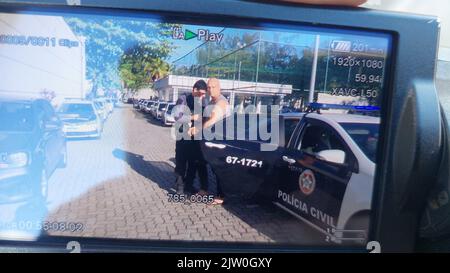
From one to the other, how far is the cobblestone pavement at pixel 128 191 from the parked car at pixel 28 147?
0.20 feet

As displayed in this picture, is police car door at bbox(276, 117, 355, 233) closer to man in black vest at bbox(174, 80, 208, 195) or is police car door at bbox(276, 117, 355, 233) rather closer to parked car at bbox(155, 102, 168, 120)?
man in black vest at bbox(174, 80, 208, 195)

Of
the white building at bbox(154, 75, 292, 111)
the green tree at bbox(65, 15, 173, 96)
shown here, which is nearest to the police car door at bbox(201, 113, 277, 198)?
the white building at bbox(154, 75, 292, 111)

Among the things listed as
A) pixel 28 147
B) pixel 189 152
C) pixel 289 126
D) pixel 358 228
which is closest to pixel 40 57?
pixel 28 147

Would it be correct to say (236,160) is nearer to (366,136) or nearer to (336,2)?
(366,136)

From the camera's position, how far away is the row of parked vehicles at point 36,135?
1374mm

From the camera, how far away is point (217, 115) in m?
1.48

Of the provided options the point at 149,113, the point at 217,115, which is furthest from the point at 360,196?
the point at 149,113

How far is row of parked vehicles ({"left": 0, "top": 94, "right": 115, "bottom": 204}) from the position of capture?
4.51 ft

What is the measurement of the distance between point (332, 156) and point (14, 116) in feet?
4.98

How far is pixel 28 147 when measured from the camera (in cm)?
141

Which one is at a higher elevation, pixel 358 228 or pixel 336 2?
pixel 336 2

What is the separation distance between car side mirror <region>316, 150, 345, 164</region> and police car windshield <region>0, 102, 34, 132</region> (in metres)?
1.39

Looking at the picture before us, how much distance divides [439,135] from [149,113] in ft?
4.28

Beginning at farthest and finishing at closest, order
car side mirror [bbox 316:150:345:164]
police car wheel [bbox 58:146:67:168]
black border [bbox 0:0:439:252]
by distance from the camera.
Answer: car side mirror [bbox 316:150:345:164] → police car wheel [bbox 58:146:67:168] → black border [bbox 0:0:439:252]
